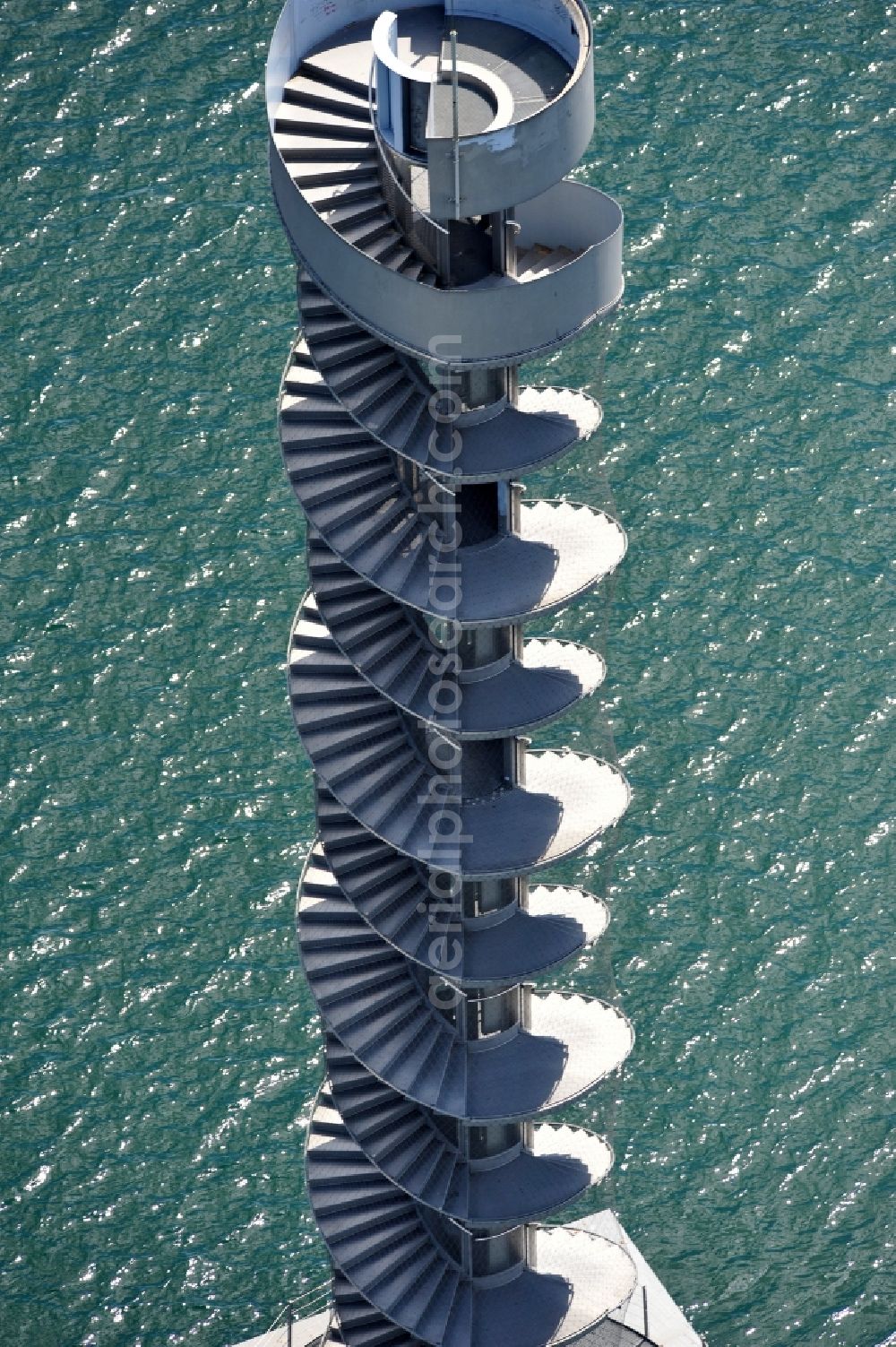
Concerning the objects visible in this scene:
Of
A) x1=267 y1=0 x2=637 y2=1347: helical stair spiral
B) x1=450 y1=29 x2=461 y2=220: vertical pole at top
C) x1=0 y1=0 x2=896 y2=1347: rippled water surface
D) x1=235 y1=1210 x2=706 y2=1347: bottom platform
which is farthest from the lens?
x1=0 y1=0 x2=896 y2=1347: rippled water surface

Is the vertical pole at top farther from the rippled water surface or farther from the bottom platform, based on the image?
the bottom platform

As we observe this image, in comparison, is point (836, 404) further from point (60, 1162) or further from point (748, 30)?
point (60, 1162)

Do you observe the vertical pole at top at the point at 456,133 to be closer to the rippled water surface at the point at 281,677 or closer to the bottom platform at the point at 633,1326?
the rippled water surface at the point at 281,677

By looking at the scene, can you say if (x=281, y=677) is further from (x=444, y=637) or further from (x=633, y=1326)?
(x=444, y=637)

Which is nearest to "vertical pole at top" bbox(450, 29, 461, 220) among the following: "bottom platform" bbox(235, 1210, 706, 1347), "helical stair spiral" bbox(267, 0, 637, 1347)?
"helical stair spiral" bbox(267, 0, 637, 1347)

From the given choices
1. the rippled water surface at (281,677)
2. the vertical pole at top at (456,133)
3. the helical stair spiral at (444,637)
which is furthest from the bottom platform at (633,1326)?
the vertical pole at top at (456,133)

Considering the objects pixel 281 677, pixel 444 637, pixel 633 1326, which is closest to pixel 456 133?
pixel 444 637
